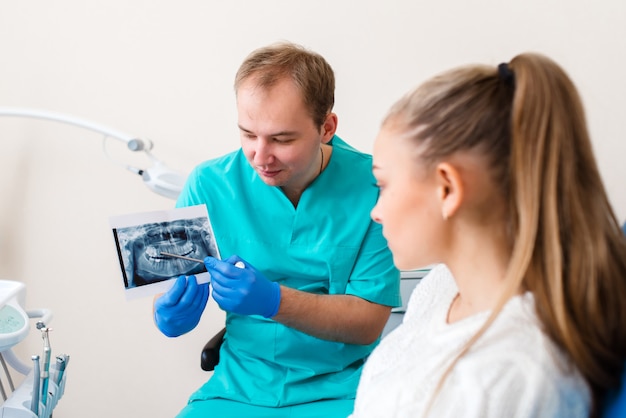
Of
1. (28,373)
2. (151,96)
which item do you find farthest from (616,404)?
(151,96)

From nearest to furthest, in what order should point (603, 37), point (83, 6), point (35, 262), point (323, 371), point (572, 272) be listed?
point (572, 272)
point (323, 371)
point (603, 37)
point (83, 6)
point (35, 262)

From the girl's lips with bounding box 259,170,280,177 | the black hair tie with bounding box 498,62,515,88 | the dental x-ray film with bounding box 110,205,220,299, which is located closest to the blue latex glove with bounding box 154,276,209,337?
the dental x-ray film with bounding box 110,205,220,299

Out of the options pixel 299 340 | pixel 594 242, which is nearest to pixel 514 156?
pixel 594 242

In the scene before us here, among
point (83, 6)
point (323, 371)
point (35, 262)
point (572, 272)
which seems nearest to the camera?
point (572, 272)

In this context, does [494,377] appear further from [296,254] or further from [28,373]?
[28,373]

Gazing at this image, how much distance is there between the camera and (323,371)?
144cm

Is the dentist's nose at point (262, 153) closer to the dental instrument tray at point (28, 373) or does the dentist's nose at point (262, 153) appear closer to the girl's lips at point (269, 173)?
the girl's lips at point (269, 173)

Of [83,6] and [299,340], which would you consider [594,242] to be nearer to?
[299,340]

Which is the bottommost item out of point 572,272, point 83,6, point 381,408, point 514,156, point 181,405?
point 181,405

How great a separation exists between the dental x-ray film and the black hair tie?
0.75 m

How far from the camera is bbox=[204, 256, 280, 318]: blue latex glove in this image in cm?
128

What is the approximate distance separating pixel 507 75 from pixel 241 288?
0.68m

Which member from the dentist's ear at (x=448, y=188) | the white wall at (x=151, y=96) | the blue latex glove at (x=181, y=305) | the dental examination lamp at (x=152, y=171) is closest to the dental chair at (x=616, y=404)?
the dentist's ear at (x=448, y=188)

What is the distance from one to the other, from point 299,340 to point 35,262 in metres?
1.22
